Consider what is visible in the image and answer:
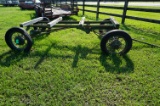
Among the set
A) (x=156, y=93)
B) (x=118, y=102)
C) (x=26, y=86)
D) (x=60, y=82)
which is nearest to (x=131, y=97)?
(x=118, y=102)

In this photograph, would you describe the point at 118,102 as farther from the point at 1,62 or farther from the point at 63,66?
the point at 1,62

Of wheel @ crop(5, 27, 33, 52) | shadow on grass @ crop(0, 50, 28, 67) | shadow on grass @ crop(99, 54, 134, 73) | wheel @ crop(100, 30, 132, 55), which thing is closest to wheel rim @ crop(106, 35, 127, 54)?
wheel @ crop(100, 30, 132, 55)

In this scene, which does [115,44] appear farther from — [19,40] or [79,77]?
[19,40]

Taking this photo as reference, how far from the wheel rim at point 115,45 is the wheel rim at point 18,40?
2210 millimetres

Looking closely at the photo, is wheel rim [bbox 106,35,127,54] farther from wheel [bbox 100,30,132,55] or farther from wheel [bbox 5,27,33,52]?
wheel [bbox 5,27,33,52]

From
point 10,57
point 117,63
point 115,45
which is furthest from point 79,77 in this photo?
point 10,57

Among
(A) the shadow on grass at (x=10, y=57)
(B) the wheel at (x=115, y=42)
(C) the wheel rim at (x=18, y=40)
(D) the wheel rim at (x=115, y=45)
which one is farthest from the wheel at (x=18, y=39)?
(D) the wheel rim at (x=115, y=45)

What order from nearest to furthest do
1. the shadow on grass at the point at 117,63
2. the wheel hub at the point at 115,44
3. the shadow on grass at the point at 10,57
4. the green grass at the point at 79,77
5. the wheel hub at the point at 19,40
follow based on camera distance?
the green grass at the point at 79,77, the shadow on grass at the point at 117,63, the shadow on grass at the point at 10,57, the wheel hub at the point at 115,44, the wheel hub at the point at 19,40

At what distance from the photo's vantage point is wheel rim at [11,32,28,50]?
366cm

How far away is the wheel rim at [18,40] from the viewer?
144 inches

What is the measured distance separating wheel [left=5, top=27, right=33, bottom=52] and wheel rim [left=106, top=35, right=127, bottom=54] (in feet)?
6.64

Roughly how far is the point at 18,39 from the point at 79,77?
2013 millimetres

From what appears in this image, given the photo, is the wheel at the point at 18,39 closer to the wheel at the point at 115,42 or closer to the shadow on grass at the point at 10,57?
the shadow on grass at the point at 10,57

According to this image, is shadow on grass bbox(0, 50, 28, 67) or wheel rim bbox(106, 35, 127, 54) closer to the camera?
shadow on grass bbox(0, 50, 28, 67)
